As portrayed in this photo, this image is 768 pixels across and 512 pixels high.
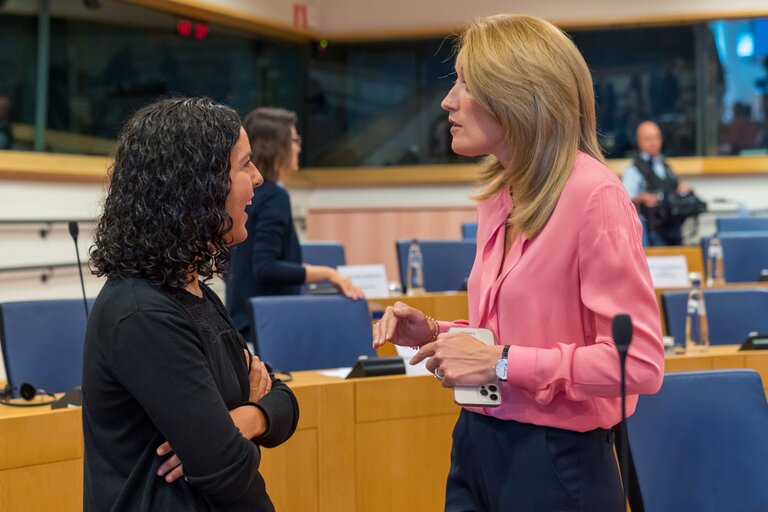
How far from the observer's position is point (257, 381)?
177 cm

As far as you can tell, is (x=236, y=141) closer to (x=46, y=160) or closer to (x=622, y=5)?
(x=46, y=160)

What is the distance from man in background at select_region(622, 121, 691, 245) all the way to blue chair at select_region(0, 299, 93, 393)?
16.8 ft

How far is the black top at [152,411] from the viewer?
4.78ft

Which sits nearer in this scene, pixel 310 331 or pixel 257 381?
pixel 257 381

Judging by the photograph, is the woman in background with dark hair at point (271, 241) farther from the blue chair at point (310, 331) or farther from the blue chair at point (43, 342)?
the blue chair at point (43, 342)

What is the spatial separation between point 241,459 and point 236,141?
505 mm

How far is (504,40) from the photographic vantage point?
1.66m

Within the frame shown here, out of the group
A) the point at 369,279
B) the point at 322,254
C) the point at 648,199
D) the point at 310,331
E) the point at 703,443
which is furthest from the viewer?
the point at 648,199

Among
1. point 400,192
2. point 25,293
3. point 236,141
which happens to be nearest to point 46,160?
point 25,293

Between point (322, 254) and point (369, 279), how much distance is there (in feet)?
3.05

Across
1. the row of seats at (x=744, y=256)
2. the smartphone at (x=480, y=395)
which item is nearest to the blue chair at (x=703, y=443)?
the smartphone at (x=480, y=395)

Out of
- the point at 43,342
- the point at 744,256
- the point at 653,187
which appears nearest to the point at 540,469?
the point at 43,342

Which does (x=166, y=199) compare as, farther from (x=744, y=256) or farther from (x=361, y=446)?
(x=744, y=256)

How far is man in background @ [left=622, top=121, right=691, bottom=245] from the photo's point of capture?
7.72 meters
